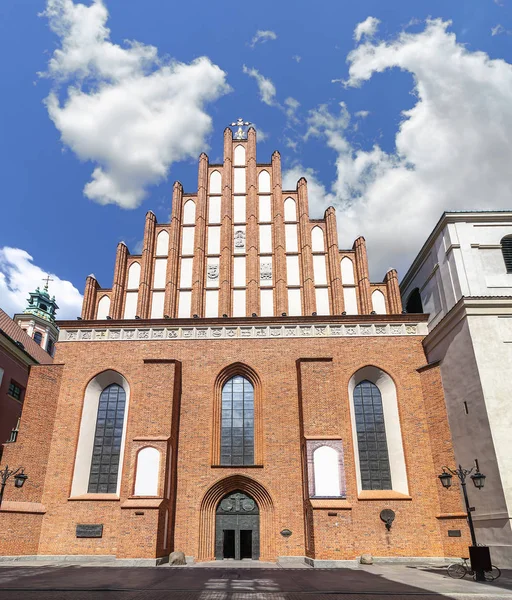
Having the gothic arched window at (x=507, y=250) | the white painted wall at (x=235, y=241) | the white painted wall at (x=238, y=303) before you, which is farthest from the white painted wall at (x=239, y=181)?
the gothic arched window at (x=507, y=250)

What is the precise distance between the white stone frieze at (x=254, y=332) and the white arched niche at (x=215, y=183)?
7.27m

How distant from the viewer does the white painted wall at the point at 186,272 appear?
21.3 metres

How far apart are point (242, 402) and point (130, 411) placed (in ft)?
15.4

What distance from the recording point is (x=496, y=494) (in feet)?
47.0

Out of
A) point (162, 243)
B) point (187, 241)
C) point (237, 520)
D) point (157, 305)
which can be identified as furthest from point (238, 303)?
point (237, 520)

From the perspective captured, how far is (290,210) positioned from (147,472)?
44.1 ft

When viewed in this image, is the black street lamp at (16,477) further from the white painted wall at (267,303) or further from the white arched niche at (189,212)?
the white arched niche at (189,212)

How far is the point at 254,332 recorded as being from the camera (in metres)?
20.3

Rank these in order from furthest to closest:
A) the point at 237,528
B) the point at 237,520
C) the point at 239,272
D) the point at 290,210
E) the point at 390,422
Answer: the point at 290,210, the point at 239,272, the point at 390,422, the point at 237,520, the point at 237,528

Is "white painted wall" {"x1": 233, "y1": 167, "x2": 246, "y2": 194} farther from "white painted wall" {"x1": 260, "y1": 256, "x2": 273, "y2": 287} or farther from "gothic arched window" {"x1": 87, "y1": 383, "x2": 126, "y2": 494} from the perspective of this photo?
"gothic arched window" {"x1": 87, "y1": 383, "x2": 126, "y2": 494}

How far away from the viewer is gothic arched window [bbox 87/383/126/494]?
18.5 meters

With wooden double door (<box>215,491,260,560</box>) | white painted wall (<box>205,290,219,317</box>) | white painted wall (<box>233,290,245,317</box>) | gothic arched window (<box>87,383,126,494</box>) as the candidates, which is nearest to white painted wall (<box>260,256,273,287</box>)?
white painted wall (<box>233,290,245,317</box>)

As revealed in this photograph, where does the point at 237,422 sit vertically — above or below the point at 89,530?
above

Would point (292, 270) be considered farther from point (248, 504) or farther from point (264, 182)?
point (248, 504)
